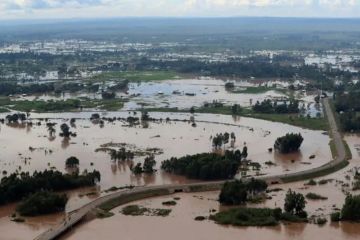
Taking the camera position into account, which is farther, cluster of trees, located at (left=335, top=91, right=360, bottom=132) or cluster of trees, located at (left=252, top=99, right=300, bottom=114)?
cluster of trees, located at (left=252, top=99, right=300, bottom=114)

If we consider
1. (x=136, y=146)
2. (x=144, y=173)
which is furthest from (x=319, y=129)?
(x=144, y=173)

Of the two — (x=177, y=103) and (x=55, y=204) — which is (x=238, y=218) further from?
(x=177, y=103)

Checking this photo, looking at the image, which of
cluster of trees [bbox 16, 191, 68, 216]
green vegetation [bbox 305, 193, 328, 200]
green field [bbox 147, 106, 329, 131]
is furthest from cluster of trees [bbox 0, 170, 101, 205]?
green field [bbox 147, 106, 329, 131]

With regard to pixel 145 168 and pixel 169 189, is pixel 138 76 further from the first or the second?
pixel 169 189

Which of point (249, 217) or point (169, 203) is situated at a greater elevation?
point (249, 217)

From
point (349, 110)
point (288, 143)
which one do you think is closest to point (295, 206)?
point (288, 143)

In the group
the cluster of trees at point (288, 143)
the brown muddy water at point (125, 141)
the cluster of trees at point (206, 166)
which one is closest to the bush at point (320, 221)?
the cluster of trees at point (206, 166)

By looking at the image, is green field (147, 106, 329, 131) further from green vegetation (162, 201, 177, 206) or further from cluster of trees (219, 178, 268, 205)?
green vegetation (162, 201, 177, 206)
